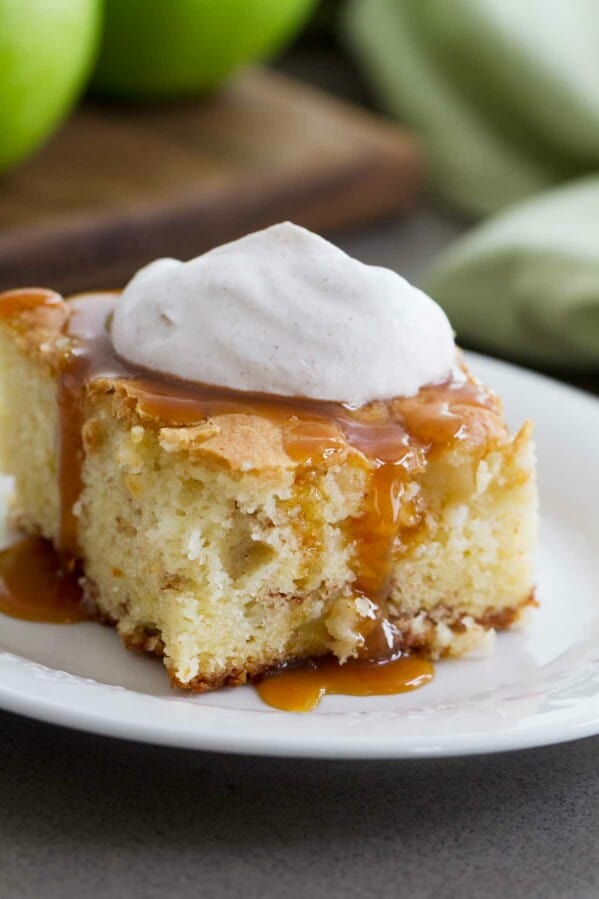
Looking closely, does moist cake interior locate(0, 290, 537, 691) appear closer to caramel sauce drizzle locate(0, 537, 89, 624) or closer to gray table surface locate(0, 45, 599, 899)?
caramel sauce drizzle locate(0, 537, 89, 624)

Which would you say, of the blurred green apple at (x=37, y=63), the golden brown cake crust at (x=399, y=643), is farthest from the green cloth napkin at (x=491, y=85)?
the golden brown cake crust at (x=399, y=643)

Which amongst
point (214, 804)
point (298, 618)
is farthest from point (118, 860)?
point (298, 618)

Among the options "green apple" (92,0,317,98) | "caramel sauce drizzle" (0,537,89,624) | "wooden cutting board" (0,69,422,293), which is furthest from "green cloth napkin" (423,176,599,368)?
"caramel sauce drizzle" (0,537,89,624)

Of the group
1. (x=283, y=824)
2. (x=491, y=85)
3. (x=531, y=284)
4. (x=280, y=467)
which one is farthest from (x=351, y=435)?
(x=491, y=85)

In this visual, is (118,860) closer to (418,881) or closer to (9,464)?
(418,881)

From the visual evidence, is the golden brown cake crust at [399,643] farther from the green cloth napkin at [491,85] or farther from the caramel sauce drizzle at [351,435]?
the green cloth napkin at [491,85]

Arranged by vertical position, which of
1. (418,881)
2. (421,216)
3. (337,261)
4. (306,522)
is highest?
(337,261)
